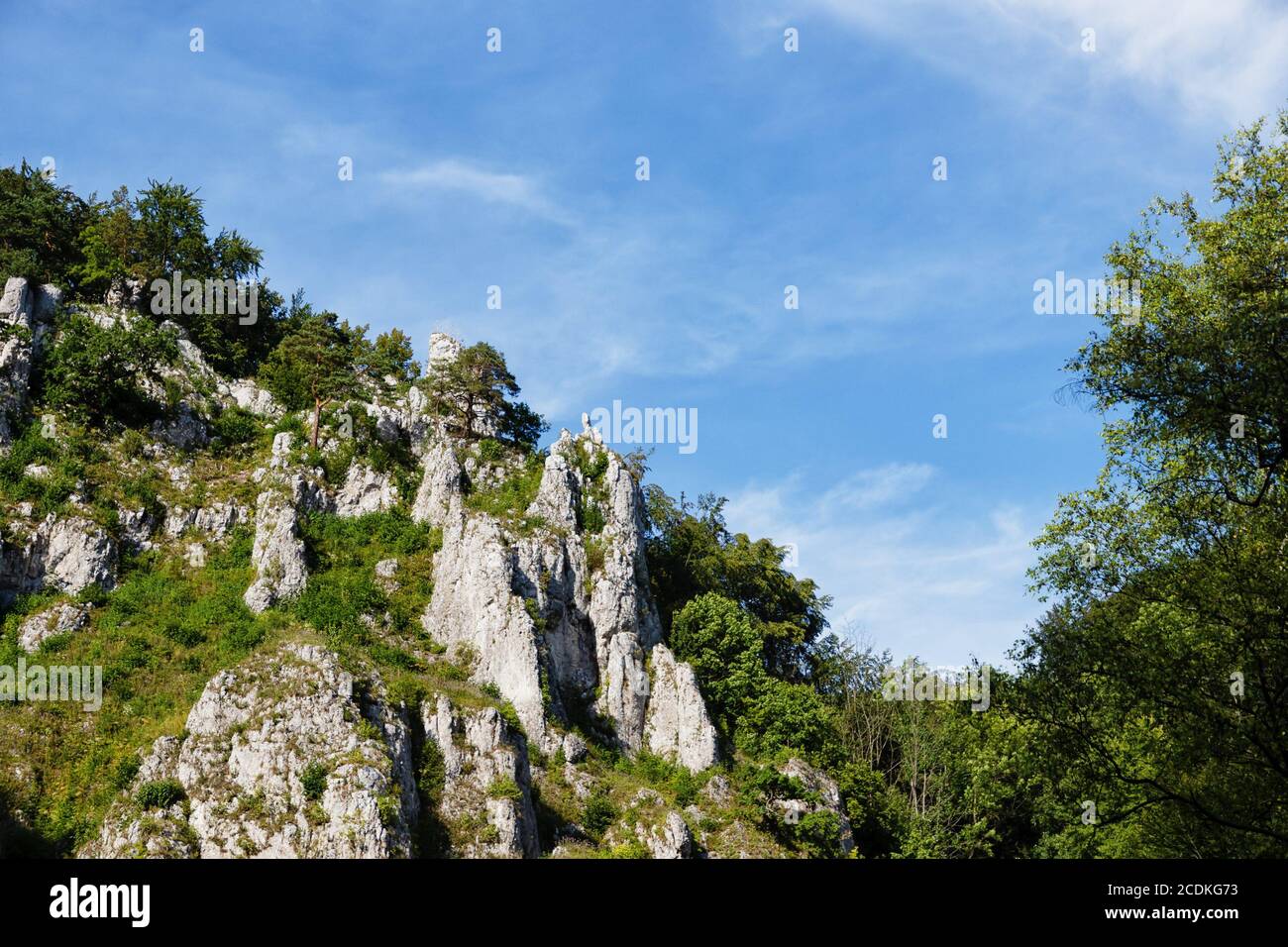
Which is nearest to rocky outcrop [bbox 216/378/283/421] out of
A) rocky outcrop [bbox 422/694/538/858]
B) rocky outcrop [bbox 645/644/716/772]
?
rocky outcrop [bbox 422/694/538/858]

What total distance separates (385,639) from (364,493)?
498 inches

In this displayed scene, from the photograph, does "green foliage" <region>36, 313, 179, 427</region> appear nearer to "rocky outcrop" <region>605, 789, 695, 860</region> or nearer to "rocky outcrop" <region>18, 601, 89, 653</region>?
"rocky outcrop" <region>18, 601, 89, 653</region>

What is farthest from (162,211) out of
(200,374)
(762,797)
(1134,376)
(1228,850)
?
(1228,850)

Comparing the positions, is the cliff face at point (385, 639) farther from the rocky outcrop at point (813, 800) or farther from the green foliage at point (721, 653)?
the rocky outcrop at point (813, 800)

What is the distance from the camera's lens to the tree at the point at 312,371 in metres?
61.2

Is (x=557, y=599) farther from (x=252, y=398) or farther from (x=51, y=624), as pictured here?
(x=252, y=398)

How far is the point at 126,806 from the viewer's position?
115 feet

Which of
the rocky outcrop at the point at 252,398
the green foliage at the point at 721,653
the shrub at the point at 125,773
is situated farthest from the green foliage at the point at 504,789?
the rocky outcrop at the point at 252,398

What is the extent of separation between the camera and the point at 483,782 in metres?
40.6

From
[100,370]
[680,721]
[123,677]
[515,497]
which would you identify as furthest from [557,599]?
[100,370]

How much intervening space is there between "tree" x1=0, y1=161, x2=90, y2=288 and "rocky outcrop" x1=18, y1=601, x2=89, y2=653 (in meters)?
28.3

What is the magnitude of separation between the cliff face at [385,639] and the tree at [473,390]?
1232mm
